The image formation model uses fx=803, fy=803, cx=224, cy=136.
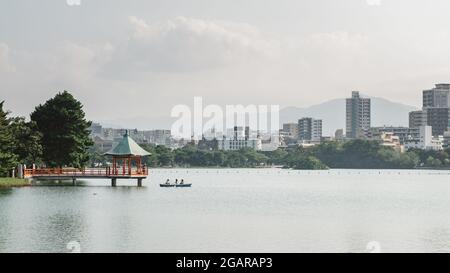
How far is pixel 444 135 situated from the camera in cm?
16175

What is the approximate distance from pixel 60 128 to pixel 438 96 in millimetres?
86581

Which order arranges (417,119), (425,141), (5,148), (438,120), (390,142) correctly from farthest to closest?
(417,119), (438,120), (425,141), (390,142), (5,148)

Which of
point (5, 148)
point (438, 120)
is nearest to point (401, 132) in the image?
point (438, 120)

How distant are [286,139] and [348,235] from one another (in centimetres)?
11223

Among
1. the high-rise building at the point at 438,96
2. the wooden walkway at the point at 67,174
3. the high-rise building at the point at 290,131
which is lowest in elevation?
the wooden walkway at the point at 67,174

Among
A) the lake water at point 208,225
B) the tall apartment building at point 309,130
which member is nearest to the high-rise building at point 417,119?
the tall apartment building at point 309,130

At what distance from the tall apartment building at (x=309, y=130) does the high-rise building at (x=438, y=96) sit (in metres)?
17.6

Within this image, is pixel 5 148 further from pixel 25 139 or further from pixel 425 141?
pixel 425 141

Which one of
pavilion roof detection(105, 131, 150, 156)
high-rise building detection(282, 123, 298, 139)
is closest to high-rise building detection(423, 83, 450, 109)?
high-rise building detection(282, 123, 298, 139)

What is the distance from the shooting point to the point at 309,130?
451 feet

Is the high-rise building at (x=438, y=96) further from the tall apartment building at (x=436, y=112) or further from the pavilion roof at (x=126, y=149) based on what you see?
the pavilion roof at (x=126, y=149)

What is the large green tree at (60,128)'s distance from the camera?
54.5 m

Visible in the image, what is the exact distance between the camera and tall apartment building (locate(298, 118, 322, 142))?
132 meters
